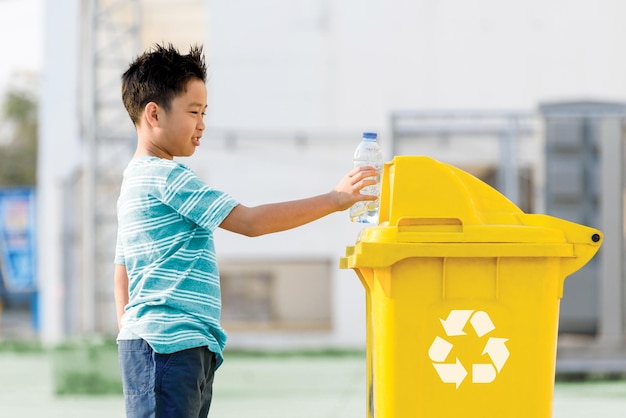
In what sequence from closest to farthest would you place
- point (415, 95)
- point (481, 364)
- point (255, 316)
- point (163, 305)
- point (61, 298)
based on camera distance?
1. point (163, 305)
2. point (481, 364)
3. point (415, 95)
4. point (61, 298)
5. point (255, 316)

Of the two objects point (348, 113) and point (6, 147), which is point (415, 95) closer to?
point (348, 113)

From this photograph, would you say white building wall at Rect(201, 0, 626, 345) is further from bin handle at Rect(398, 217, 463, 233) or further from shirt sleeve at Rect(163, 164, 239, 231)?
shirt sleeve at Rect(163, 164, 239, 231)

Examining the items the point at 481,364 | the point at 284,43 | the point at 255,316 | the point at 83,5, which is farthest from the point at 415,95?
the point at 481,364

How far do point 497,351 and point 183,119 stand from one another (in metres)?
1.05

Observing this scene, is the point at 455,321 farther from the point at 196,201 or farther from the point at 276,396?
the point at 276,396

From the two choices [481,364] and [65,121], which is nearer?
[481,364]

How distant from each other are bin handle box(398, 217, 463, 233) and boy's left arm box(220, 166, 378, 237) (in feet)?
0.69

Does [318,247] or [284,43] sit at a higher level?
[284,43]

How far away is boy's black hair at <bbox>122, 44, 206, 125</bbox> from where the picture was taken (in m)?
2.72

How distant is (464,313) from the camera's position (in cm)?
289

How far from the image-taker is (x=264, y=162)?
13.8 m

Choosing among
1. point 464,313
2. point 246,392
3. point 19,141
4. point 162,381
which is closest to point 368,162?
point 464,313

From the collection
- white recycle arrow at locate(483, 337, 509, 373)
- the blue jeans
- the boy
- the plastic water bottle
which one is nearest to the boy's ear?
the boy

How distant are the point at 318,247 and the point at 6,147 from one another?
73.9 feet
